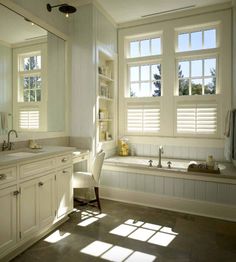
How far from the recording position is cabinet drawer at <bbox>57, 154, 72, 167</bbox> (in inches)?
102

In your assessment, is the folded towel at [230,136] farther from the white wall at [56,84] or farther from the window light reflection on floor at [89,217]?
the white wall at [56,84]

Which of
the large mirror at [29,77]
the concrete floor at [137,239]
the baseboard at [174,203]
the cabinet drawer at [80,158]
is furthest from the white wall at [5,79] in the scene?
the baseboard at [174,203]

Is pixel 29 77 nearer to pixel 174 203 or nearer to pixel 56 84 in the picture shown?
pixel 56 84

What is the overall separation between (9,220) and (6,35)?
6.42 feet

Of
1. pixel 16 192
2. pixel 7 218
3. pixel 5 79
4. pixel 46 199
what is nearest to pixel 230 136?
pixel 46 199

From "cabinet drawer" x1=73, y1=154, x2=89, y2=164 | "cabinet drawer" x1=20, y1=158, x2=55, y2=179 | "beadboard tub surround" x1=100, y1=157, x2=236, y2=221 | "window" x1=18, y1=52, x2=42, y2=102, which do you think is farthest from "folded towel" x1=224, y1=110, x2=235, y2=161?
"window" x1=18, y1=52, x2=42, y2=102

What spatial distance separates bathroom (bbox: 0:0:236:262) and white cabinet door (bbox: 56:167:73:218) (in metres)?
0.60

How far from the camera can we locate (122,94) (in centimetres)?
426

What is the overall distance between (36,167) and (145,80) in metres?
2.67

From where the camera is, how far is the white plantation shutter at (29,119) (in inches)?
107

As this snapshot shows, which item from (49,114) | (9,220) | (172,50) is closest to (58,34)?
(49,114)

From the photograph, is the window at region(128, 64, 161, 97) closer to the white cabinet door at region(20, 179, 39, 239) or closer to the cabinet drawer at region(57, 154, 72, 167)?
the cabinet drawer at region(57, 154, 72, 167)

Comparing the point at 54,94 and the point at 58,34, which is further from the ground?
the point at 58,34

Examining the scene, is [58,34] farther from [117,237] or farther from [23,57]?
[117,237]
